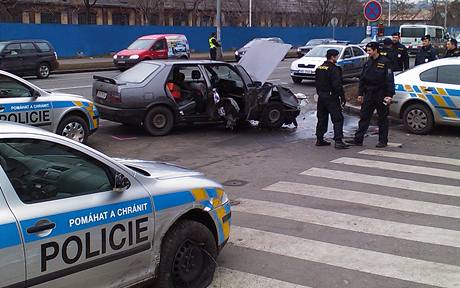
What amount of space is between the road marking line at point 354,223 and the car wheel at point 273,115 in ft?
16.5

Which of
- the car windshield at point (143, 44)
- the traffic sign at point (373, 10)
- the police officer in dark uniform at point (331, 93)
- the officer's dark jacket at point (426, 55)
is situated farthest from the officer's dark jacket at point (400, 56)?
the car windshield at point (143, 44)

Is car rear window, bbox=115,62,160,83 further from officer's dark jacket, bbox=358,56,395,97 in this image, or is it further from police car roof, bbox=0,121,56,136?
police car roof, bbox=0,121,56,136

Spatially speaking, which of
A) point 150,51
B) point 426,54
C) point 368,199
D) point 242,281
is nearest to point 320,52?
point 426,54

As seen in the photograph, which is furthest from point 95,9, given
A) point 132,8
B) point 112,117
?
point 112,117

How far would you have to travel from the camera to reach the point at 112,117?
10.4 m

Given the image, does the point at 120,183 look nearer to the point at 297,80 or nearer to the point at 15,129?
the point at 15,129

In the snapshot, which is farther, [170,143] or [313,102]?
[313,102]

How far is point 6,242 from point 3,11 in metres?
46.2

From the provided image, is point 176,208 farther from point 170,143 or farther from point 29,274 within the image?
point 170,143

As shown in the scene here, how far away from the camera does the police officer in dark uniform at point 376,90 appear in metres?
9.72

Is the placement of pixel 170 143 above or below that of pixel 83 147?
below

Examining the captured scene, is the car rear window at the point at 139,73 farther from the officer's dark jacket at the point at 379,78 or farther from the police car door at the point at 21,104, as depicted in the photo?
the officer's dark jacket at the point at 379,78

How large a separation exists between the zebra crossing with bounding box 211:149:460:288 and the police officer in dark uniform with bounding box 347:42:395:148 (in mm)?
1825

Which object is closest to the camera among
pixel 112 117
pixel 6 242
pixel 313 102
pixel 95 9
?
pixel 6 242
